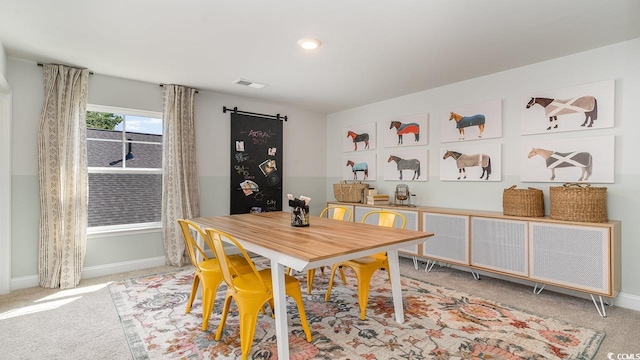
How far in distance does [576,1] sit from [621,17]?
551 millimetres

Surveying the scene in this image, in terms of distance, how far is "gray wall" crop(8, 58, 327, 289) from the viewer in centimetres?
329

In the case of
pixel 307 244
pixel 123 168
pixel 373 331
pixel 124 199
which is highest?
pixel 123 168

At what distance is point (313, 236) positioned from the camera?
228cm

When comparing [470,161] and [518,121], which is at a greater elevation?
[518,121]

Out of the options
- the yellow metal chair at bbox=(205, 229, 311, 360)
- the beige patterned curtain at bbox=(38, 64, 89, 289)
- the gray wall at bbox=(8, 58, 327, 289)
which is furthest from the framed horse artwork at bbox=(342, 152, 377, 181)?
the beige patterned curtain at bbox=(38, 64, 89, 289)

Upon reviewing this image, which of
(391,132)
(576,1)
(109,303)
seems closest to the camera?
(576,1)

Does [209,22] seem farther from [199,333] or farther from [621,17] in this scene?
[621,17]

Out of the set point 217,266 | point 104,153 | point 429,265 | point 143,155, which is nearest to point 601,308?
point 429,265

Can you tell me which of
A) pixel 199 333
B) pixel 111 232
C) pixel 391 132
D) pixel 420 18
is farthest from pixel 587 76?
pixel 111 232

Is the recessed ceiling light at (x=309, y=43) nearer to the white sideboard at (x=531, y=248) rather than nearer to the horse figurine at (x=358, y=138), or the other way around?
the white sideboard at (x=531, y=248)

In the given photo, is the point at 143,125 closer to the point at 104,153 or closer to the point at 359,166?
the point at 104,153

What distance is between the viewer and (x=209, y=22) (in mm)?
2455

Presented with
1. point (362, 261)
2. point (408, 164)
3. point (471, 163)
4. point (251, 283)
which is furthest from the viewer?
point (408, 164)

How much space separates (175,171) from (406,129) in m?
3.24
